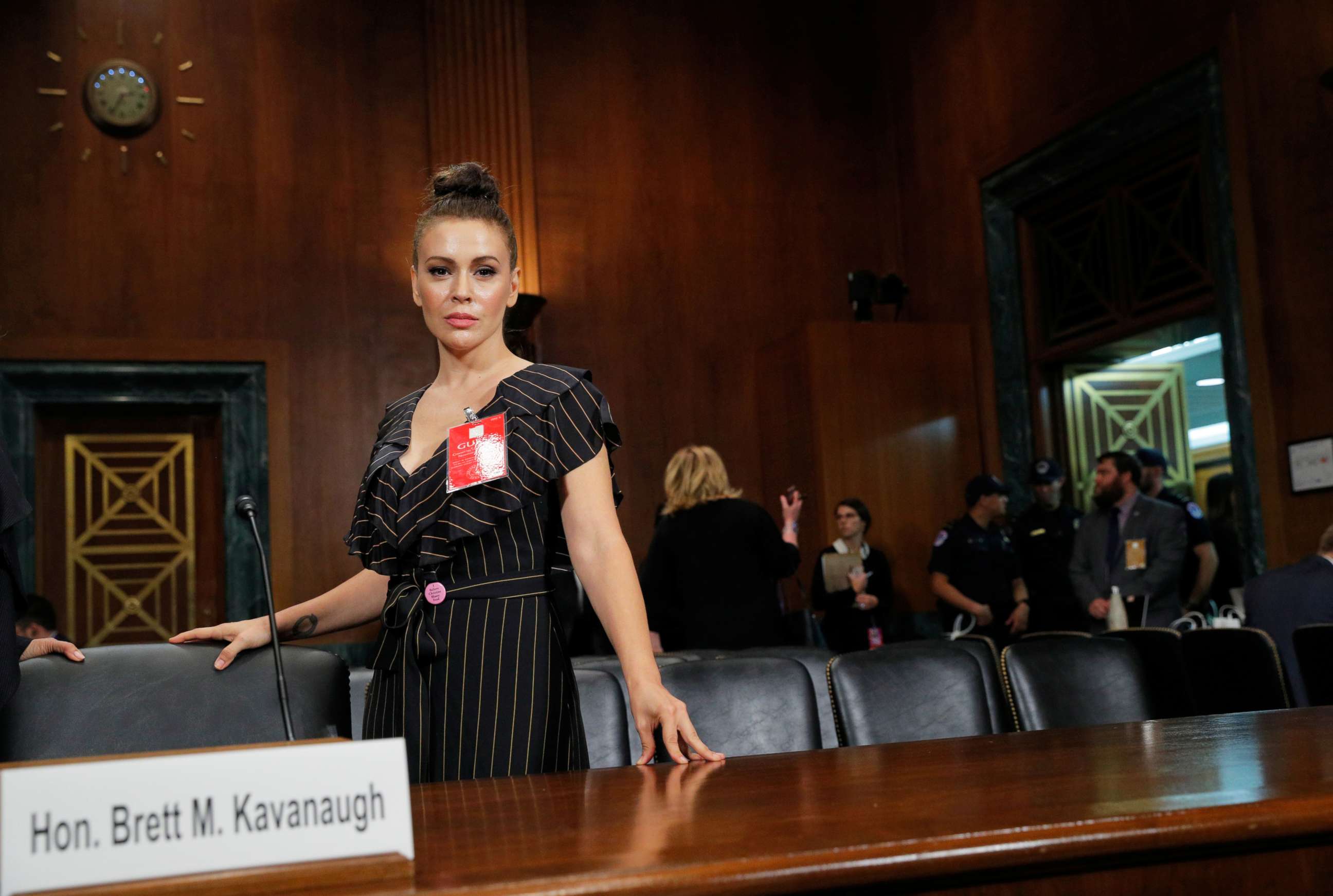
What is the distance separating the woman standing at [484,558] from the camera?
4.89 ft

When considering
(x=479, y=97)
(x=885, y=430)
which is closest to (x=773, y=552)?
(x=885, y=430)

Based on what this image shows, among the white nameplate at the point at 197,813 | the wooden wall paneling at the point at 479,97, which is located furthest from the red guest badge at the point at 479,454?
the wooden wall paneling at the point at 479,97

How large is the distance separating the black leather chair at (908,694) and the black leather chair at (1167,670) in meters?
0.81

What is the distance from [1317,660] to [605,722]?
5.60 ft

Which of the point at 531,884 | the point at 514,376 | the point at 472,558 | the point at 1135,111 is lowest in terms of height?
the point at 531,884

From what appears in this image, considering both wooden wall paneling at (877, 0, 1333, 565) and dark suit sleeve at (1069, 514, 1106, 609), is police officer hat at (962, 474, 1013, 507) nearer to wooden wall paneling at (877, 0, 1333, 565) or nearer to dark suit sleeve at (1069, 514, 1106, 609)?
dark suit sleeve at (1069, 514, 1106, 609)

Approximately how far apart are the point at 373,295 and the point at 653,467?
1.76 metres

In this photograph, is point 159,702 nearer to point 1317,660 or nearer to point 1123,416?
point 1317,660

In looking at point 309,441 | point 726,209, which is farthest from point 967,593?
point 309,441

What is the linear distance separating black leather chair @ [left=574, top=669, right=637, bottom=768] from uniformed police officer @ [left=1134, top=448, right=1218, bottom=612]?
12.7 ft

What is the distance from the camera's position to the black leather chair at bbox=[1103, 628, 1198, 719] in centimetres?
302

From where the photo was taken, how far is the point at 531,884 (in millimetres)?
677

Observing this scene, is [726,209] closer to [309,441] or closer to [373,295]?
[373,295]

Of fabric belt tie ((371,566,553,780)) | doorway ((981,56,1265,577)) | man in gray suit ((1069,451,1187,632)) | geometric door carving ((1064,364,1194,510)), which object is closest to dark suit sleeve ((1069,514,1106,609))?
man in gray suit ((1069,451,1187,632))
